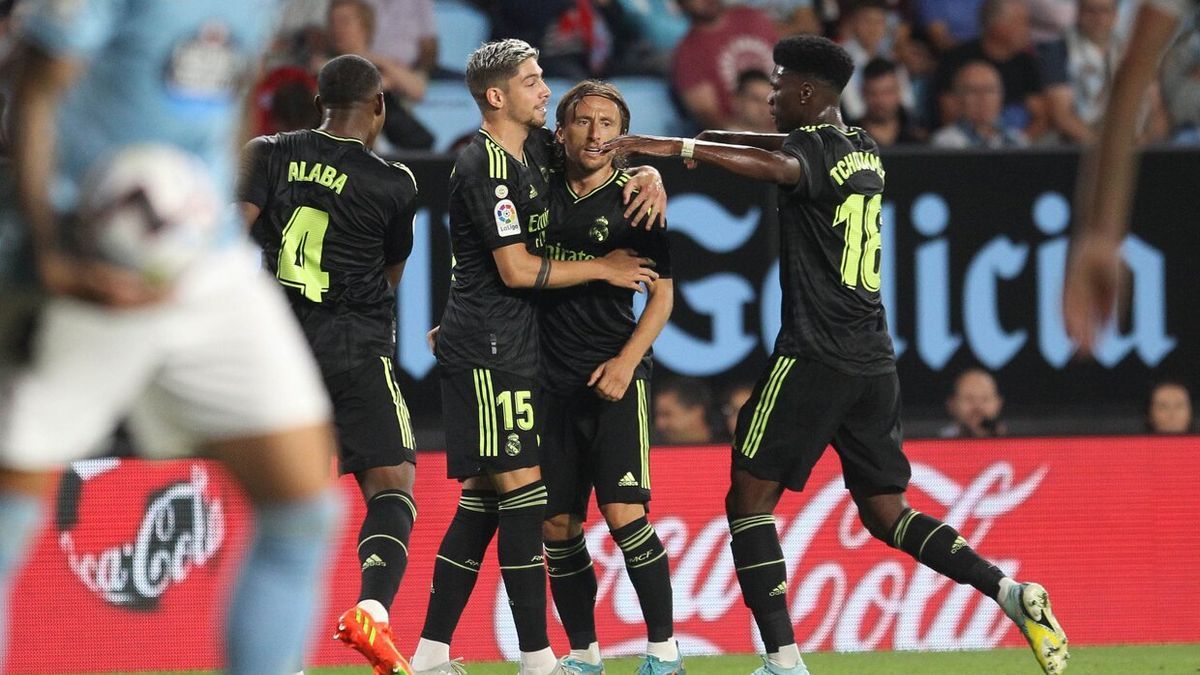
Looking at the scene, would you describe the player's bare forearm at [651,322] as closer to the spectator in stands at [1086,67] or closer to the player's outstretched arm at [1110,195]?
the player's outstretched arm at [1110,195]

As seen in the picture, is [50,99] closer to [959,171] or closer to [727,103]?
[959,171]

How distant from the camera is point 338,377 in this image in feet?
18.3

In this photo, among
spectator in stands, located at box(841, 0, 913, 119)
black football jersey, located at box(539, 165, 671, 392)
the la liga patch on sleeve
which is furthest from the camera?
spectator in stands, located at box(841, 0, 913, 119)

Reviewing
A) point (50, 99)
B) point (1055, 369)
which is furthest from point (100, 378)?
point (1055, 369)

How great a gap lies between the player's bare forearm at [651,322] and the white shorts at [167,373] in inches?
106

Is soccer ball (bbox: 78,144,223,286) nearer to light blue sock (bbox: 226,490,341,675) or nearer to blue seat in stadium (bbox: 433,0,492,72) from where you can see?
light blue sock (bbox: 226,490,341,675)

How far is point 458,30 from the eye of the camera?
951 cm

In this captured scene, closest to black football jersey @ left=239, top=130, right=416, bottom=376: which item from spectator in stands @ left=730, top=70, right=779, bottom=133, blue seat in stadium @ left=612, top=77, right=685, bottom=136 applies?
spectator in stands @ left=730, top=70, right=779, bottom=133

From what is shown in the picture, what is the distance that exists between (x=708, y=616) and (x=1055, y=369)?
1984 millimetres

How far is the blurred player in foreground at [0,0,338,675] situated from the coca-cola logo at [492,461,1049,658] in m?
4.20

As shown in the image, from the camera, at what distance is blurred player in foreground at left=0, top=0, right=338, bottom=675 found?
2709mm

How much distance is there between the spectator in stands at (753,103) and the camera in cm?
882

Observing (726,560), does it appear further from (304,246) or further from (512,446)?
(304,246)

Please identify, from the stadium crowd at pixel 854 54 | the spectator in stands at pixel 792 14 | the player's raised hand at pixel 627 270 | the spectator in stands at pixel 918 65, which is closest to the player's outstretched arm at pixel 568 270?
the player's raised hand at pixel 627 270
